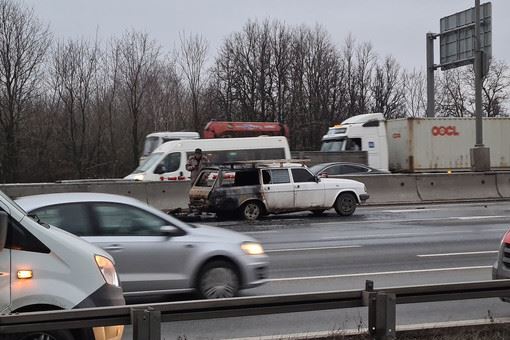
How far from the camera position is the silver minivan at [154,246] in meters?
7.32

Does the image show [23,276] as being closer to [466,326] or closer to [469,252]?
[466,326]

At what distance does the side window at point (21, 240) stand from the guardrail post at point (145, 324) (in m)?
0.86

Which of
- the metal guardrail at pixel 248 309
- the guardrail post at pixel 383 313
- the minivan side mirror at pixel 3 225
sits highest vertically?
the minivan side mirror at pixel 3 225

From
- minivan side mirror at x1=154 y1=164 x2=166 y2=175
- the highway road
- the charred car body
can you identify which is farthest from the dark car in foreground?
minivan side mirror at x1=154 y1=164 x2=166 y2=175

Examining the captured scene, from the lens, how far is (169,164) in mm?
23891

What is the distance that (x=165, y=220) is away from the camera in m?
7.75

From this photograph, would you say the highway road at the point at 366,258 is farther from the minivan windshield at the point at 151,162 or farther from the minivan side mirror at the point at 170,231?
the minivan windshield at the point at 151,162

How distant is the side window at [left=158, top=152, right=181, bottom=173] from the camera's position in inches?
940

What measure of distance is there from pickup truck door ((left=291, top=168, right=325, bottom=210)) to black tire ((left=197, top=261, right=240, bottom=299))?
34.0 ft

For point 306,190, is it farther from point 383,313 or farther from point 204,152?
point 383,313

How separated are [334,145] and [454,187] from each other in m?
6.30

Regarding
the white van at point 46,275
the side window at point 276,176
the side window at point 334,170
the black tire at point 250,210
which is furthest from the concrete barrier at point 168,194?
the white van at point 46,275

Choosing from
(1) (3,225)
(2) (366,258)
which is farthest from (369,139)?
(1) (3,225)

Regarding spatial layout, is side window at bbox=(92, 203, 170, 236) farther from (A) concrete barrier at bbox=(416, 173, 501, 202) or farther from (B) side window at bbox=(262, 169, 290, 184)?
(A) concrete barrier at bbox=(416, 173, 501, 202)
